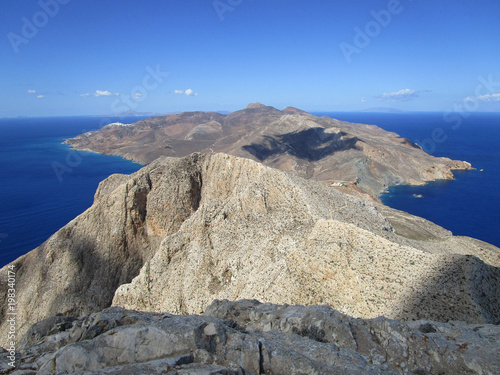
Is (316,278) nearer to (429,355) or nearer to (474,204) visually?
(429,355)

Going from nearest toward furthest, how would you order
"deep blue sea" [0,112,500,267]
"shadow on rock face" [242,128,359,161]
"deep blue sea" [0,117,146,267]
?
"deep blue sea" [0,117,146,267] < "deep blue sea" [0,112,500,267] < "shadow on rock face" [242,128,359,161]

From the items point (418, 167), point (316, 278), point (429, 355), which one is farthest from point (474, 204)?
point (429, 355)

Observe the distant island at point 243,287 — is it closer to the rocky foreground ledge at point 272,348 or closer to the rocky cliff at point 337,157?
the rocky foreground ledge at point 272,348

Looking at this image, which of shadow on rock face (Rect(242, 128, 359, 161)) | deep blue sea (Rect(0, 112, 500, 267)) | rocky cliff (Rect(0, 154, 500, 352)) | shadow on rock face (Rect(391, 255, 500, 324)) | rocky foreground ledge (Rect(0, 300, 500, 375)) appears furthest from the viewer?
shadow on rock face (Rect(242, 128, 359, 161))

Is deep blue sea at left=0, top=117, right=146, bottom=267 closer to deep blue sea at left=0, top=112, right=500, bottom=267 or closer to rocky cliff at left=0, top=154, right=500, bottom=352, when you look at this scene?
deep blue sea at left=0, top=112, right=500, bottom=267

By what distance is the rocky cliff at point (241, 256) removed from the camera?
63.6 feet

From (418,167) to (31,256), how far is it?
136m

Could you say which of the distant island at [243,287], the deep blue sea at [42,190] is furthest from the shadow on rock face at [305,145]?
the distant island at [243,287]

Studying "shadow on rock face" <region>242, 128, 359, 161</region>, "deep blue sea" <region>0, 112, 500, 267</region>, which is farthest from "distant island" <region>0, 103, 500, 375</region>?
"shadow on rock face" <region>242, 128, 359, 161</region>

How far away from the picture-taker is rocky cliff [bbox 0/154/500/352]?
1938cm

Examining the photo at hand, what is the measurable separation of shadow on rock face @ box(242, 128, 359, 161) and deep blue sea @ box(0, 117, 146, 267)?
68.4 metres

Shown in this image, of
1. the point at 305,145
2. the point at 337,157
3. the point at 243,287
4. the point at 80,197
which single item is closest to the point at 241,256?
the point at 243,287

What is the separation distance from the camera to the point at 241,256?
2602 cm

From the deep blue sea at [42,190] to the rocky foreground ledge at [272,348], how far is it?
224 ft
